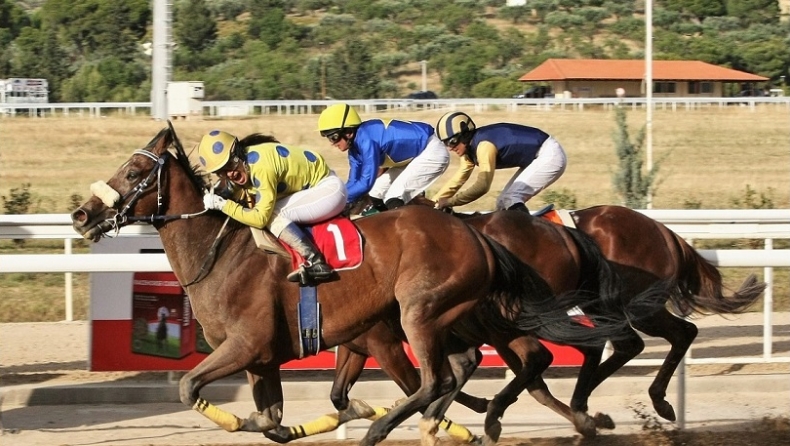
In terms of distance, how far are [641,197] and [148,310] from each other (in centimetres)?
739

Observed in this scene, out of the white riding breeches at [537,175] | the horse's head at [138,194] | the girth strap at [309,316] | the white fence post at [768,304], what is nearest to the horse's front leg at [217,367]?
the girth strap at [309,316]

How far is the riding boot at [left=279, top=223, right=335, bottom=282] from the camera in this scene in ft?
16.5

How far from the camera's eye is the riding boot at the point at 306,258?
5.02 m

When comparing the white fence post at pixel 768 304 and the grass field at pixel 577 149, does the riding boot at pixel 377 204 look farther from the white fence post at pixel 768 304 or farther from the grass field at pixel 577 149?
the grass field at pixel 577 149

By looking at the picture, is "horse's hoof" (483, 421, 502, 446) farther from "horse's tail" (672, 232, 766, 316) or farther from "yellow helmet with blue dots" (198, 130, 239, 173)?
"yellow helmet with blue dots" (198, 130, 239, 173)

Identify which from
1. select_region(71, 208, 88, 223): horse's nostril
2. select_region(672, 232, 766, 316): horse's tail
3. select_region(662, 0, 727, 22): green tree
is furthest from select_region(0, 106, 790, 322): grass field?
select_region(662, 0, 727, 22): green tree

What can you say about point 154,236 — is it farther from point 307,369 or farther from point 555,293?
point 555,293

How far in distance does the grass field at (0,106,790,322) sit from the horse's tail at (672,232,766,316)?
26.8 ft

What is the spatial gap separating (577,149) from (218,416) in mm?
19214

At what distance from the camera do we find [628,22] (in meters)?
60.1

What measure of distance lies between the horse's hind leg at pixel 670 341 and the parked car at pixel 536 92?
1341 inches

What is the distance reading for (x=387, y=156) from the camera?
21.1ft

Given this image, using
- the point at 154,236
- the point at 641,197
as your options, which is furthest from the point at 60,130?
the point at 154,236

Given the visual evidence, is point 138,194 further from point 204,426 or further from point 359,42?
point 359,42
